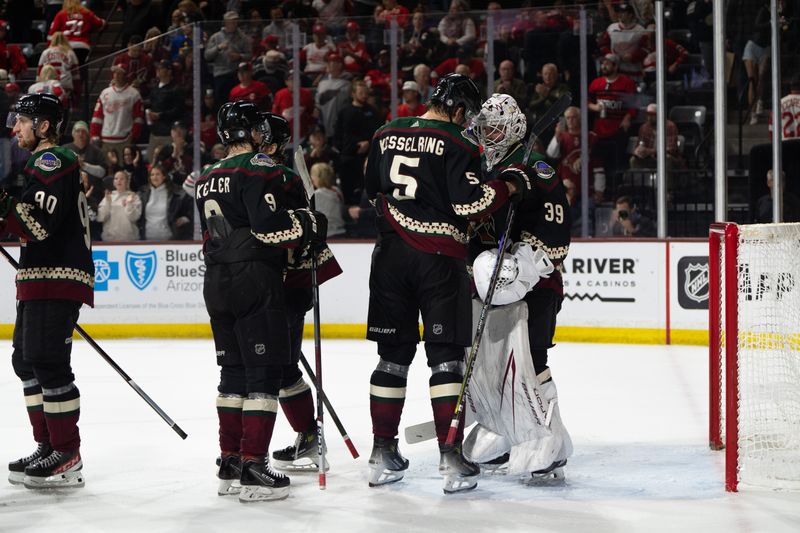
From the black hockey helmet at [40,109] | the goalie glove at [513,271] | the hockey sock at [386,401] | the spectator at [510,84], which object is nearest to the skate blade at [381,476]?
the hockey sock at [386,401]

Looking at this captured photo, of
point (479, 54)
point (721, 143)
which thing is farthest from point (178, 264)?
point (721, 143)

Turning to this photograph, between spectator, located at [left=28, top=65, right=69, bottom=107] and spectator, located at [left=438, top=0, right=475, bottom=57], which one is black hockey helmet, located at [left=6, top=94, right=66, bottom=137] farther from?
spectator, located at [left=28, top=65, right=69, bottom=107]

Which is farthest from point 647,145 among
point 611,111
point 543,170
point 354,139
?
point 543,170

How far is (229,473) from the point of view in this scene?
12.5ft

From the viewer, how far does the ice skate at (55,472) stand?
12.8 ft

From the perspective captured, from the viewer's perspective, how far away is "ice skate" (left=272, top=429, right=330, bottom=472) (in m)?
4.18

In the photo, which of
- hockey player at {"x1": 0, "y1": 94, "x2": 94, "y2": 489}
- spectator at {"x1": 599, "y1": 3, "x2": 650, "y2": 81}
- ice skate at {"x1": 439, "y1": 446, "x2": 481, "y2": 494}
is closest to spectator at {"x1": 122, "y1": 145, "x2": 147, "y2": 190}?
spectator at {"x1": 599, "y1": 3, "x2": 650, "y2": 81}

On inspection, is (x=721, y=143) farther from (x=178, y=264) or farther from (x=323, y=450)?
(x=323, y=450)

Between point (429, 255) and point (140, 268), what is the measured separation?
17.3 feet

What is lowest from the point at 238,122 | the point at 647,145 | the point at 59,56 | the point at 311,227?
the point at 311,227

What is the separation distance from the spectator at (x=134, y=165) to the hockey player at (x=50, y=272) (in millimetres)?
4903

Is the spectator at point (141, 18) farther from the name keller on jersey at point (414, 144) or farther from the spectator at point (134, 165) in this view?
the name keller on jersey at point (414, 144)

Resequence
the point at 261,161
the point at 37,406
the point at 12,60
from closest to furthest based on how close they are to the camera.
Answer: the point at 261,161, the point at 37,406, the point at 12,60

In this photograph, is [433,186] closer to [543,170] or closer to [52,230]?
[543,170]
